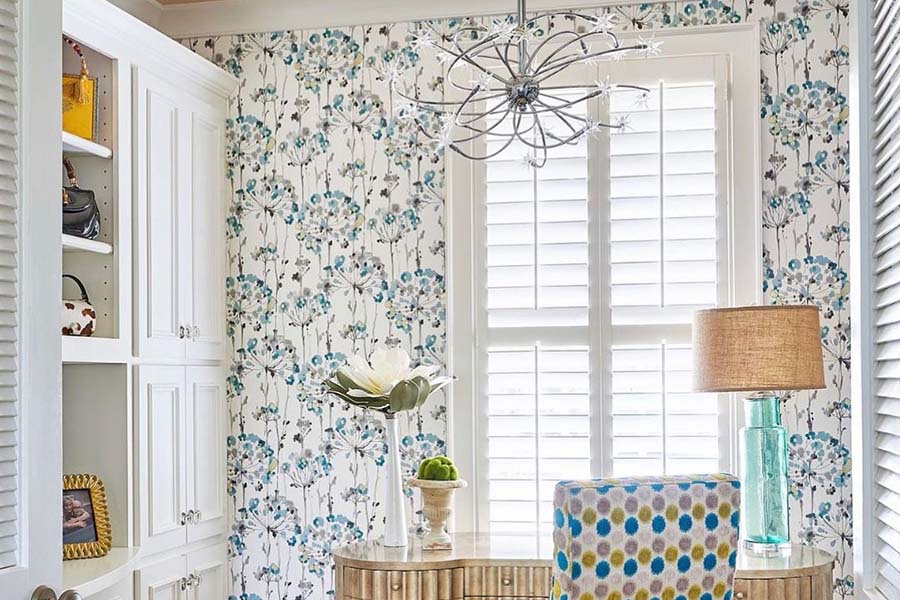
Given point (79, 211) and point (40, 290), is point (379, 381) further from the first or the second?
point (40, 290)

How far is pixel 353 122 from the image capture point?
13.1 feet

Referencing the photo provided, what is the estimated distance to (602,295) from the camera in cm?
374

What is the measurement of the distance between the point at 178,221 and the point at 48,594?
6.47 ft

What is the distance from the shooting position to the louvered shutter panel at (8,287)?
5.84ft

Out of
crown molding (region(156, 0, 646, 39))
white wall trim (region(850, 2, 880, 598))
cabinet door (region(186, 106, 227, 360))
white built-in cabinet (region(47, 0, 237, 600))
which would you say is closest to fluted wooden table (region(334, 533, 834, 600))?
white built-in cabinet (region(47, 0, 237, 600))

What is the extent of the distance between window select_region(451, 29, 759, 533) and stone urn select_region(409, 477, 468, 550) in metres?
0.47

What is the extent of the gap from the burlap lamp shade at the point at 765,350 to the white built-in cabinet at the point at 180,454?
174 cm

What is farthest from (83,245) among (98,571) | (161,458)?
(98,571)

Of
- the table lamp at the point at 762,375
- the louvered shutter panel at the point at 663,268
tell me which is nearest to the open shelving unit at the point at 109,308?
the louvered shutter panel at the point at 663,268

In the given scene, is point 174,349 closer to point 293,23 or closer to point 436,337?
point 436,337

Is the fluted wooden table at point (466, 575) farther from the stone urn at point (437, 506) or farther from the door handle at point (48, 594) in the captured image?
the door handle at point (48, 594)

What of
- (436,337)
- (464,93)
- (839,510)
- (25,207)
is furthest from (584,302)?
(25,207)

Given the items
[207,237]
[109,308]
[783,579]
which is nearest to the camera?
[783,579]

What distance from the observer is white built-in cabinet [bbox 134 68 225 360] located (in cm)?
339
